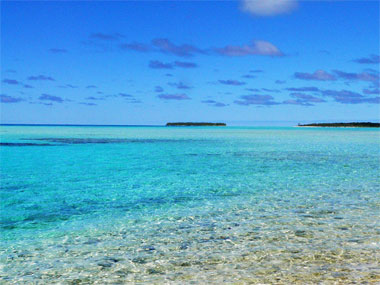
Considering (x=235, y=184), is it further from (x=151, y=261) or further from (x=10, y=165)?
(x=10, y=165)

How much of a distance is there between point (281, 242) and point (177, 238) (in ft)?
8.01

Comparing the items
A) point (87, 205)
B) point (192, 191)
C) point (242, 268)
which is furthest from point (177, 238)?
point (192, 191)

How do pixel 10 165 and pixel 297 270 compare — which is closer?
pixel 297 270

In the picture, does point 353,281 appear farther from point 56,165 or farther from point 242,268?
point 56,165

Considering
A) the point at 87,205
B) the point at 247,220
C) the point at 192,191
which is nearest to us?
the point at 247,220

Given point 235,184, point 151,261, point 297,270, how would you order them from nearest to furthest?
1. point 297,270
2. point 151,261
3. point 235,184

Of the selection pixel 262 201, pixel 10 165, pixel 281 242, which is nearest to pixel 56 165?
pixel 10 165

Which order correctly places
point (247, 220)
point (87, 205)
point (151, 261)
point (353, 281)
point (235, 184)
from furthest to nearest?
point (235, 184), point (87, 205), point (247, 220), point (151, 261), point (353, 281)

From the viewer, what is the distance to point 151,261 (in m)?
7.91

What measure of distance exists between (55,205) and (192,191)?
5.37 metres

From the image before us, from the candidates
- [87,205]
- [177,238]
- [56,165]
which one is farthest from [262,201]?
[56,165]

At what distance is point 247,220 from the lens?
10992 mm

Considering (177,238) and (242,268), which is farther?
(177,238)

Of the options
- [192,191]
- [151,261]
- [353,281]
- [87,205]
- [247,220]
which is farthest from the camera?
[192,191]
